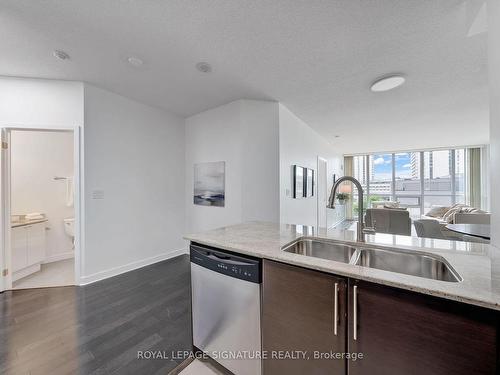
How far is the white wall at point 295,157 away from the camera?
3.41 meters

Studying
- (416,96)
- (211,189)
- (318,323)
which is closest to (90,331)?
(318,323)

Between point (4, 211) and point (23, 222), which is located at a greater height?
point (4, 211)

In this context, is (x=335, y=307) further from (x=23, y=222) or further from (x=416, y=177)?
(x=416, y=177)

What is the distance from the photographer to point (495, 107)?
1.20 metres

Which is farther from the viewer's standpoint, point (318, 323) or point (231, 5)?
point (231, 5)

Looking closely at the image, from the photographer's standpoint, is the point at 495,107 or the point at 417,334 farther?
the point at 495,107

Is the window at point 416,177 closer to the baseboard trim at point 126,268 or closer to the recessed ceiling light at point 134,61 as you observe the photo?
the baseboard trim at point 126,268

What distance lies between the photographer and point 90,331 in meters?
1.84

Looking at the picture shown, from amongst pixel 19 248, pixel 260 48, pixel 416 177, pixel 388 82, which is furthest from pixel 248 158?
pixel 416 177

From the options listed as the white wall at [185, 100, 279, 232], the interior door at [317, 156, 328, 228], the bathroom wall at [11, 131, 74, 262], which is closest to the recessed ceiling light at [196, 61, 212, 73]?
the white wall at [185, 100, 279, 232]

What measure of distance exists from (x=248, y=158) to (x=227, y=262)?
2066 millimetres

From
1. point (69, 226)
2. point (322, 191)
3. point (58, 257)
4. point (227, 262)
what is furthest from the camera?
point (322, 191)

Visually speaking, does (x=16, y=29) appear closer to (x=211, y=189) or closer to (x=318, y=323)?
(x=211, y=189)

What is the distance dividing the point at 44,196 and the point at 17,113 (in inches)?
59.9
